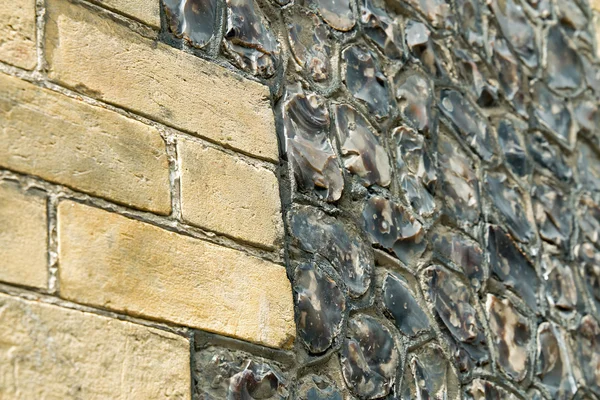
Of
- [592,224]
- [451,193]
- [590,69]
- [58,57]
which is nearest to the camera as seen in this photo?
[58,57]

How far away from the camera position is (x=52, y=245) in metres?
1.69

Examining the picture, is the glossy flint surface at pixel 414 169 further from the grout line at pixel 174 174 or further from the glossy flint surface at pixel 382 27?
the grout line at pixel 174 174

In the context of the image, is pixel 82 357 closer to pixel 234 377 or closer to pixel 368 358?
Answer: pixel 234 377

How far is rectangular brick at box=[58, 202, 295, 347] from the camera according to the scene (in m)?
1.72

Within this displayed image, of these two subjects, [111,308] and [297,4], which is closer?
[111,308]

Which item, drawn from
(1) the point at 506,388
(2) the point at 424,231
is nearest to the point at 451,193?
(2) the point at 424,231

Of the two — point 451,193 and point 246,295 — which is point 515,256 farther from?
point 246,295

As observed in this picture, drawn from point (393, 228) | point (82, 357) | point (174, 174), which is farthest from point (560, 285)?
point (82, 357)

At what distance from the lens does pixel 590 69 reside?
154 inches

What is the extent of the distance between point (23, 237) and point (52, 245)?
6 cm

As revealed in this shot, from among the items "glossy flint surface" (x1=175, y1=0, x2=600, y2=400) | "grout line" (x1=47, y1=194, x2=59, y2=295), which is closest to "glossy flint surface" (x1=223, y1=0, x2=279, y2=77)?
"glossy flint surface" (x1=175, y1=0, x2=600, y2=400)

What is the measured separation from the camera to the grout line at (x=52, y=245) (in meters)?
1.66

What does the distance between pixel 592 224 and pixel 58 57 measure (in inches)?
90.1

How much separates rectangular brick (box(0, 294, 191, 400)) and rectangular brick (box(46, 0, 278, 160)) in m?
0.48
